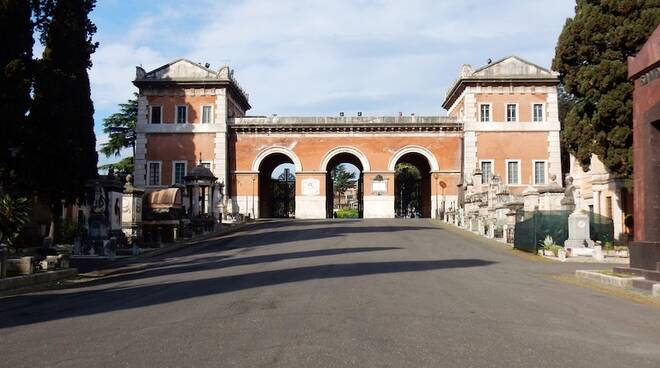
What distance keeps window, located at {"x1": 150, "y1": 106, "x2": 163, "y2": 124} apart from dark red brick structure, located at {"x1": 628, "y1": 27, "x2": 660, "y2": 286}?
38.6 metres

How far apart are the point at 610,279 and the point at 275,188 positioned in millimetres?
43451

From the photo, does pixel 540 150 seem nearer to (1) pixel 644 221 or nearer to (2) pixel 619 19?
(2) pixel 619 19

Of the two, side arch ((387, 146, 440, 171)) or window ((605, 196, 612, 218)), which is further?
side arch ((387, 146, 440, 171))

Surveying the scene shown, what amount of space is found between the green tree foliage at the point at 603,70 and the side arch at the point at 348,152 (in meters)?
22.2

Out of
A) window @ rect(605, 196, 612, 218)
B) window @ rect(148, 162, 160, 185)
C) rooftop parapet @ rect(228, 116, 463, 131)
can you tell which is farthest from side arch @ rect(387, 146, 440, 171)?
window @ rect(148, 162, 160, 185)

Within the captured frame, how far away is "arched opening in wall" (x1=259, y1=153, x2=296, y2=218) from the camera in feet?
160

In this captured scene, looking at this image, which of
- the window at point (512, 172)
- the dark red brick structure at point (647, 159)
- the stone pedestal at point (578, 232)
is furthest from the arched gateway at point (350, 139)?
the dark red brick structure at point (647, 159)

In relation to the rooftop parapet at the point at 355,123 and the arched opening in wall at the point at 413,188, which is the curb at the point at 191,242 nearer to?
the rooftop parapet at the point at 355,123

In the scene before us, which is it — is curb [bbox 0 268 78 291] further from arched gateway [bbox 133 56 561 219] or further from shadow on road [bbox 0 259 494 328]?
arched gateway [bbox 133 56 561 219]

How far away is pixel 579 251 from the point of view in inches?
760

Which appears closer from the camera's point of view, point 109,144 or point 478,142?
point 478,142

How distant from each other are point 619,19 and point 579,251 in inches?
373

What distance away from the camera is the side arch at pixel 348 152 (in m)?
46.1

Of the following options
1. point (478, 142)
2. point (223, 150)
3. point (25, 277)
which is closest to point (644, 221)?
point (25, 277)
